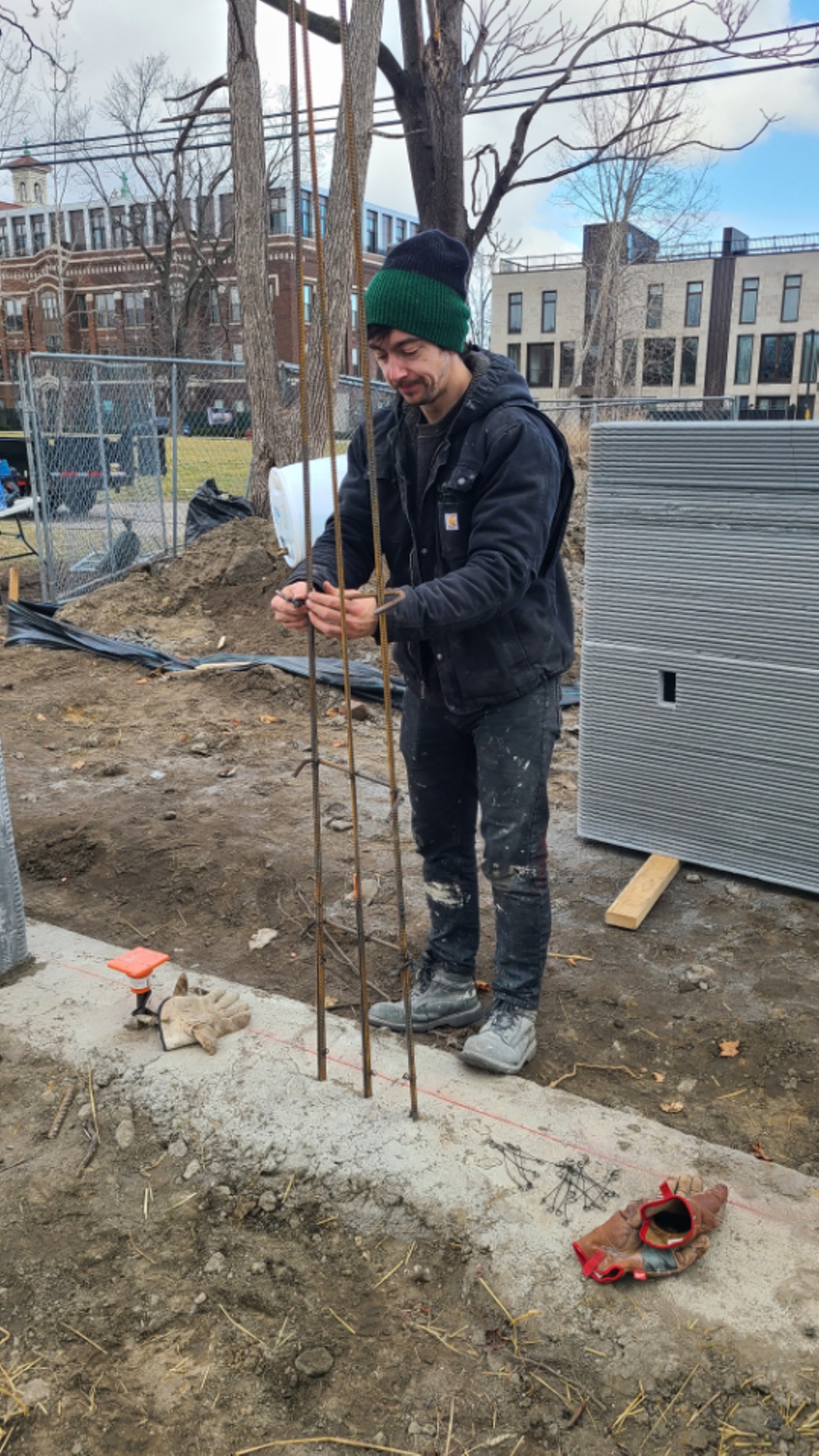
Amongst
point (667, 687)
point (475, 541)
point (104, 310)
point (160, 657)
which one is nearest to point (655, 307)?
point (104, 310)

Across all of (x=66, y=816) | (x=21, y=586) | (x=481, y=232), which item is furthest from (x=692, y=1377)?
(x=481, y=232)

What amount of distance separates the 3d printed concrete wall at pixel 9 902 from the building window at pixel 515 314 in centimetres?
5876

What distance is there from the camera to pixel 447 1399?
1931 millimetres

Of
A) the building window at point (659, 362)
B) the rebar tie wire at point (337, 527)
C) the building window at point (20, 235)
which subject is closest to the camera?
the rebar tie wire at point (337, 527)

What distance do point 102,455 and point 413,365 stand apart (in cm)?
894

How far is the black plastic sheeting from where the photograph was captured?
24.6 feet

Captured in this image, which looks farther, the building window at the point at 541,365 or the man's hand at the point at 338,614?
the building window at the point at 541,365

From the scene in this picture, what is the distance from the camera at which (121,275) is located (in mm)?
52312

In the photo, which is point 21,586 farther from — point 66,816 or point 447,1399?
point 447,1399

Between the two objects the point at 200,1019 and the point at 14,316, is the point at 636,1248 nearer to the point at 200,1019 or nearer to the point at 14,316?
the point at 200,1019

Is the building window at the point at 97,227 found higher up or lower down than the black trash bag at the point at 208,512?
higher up

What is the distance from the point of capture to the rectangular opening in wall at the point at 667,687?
4215 mm

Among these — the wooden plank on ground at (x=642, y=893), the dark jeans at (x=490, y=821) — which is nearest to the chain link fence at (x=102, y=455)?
the wooden plank on ground at (x=642, y=893)

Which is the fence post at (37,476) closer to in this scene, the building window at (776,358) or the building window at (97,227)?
the building window at (776,358)
